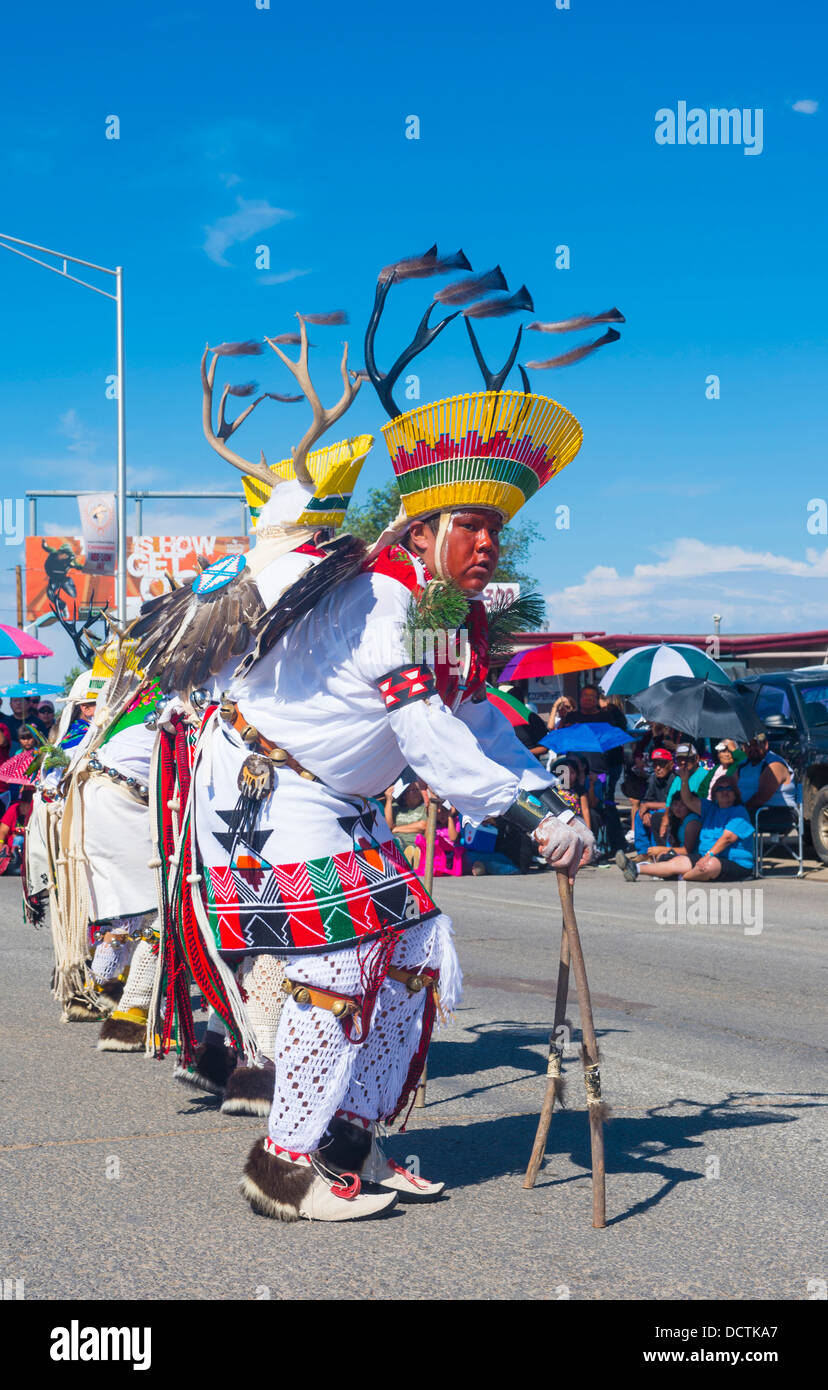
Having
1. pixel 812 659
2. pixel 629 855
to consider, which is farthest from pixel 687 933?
pixel 812 659

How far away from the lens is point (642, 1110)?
4980 mm

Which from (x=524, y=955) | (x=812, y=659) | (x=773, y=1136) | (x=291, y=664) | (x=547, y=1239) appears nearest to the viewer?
(x=547, y=1239)

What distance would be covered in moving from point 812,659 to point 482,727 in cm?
2001

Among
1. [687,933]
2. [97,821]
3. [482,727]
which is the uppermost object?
[482,727]

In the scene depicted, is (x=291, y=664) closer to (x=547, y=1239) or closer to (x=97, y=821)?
(x=547, y=1239)

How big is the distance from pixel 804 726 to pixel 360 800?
1176cm

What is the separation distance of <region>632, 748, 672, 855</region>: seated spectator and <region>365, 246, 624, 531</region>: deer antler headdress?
10939 millimetres

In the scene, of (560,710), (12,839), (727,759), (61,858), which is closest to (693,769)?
(727,759)

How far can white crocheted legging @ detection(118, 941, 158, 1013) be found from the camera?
236 inches

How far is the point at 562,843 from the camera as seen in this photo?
3.58 meters

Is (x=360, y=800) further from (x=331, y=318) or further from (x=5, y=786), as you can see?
(x=5, y=786)

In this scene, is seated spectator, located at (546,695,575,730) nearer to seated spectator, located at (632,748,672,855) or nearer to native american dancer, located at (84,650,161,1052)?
seated spectator, located at (632,748,672,855)

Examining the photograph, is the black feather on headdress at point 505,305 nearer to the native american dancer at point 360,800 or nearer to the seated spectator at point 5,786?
the native american dancer at point 360,800

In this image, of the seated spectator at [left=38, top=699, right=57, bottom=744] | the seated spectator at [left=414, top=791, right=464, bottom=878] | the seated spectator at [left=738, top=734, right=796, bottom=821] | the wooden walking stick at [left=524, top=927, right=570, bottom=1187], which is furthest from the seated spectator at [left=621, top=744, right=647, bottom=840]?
the wooden walking stick at [left=524, top=927, right=570, bottom=1187]
